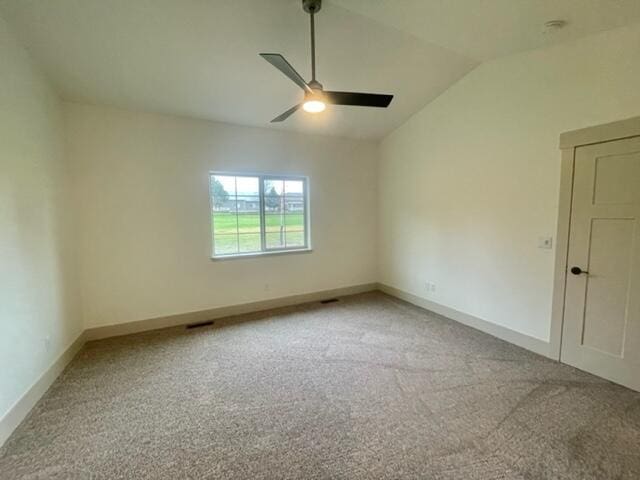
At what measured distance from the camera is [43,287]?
101 inches

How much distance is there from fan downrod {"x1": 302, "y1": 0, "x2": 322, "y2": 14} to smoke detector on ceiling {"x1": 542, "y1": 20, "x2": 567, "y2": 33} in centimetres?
186

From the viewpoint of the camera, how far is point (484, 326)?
11.7ft

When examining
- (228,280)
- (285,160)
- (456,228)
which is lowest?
(228,280)

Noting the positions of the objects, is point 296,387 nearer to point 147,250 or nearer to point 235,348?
point 235,348

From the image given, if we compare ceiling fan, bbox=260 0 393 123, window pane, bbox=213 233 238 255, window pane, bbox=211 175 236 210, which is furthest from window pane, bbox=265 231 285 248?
ceiling fan, bbox=260 0 393 123

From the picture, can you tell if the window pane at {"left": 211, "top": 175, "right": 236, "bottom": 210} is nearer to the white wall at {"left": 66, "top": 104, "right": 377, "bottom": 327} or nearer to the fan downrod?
the white wall at {"left": 66, "top": 104, "right": 377, "bottom": 327}

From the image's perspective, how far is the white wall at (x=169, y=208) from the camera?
337 cm

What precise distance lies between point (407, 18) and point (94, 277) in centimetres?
417

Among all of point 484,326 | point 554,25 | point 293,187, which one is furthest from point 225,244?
point 554,25

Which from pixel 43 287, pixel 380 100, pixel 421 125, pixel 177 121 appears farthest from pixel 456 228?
pixel 43 287

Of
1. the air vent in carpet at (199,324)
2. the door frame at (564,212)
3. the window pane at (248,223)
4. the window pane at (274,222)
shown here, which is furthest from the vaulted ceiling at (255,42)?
the air vent in carpet at (199,324)

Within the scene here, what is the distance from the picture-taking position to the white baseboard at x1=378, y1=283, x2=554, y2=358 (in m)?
3.04

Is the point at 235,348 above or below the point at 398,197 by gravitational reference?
below

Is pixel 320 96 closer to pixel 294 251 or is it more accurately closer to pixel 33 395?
pixel 294 251
